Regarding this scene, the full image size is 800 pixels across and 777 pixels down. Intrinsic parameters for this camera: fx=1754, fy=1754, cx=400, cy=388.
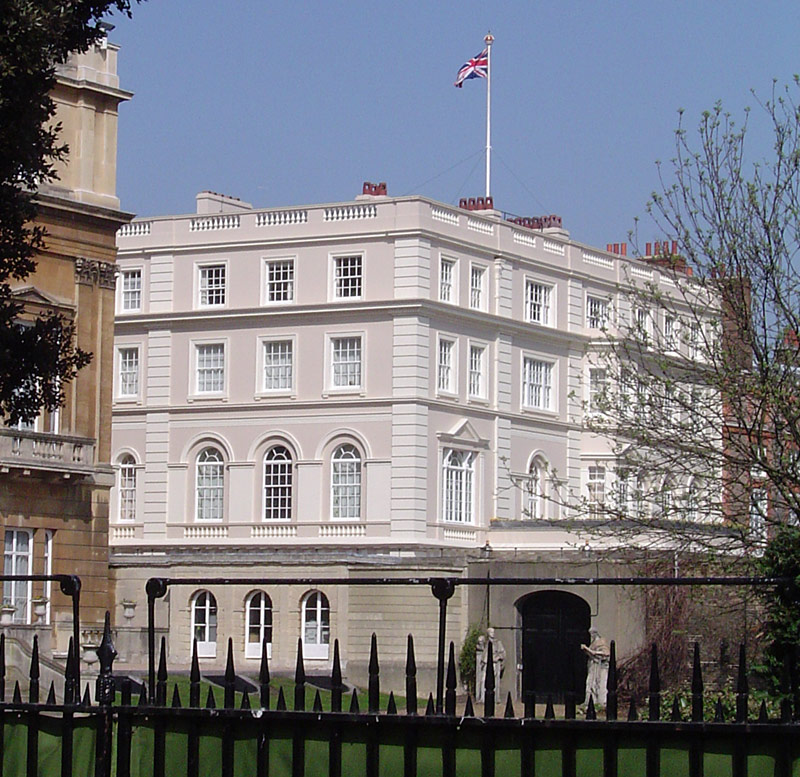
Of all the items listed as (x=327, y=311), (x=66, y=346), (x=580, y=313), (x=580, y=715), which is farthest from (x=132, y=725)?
(x=580, y=313)

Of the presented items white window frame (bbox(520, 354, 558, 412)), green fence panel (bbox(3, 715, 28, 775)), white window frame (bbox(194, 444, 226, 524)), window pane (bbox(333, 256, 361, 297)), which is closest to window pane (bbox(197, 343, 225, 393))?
white window frame (bbox(194, 444, 226, 524))

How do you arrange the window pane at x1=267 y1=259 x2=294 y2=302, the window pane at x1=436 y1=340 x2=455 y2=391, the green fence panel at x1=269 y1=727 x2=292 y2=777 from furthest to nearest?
1. the window pane at x1=267 y1=259 x2=294 y2=302
2. the window pane at x1=436 y1=340 x2=455 y2=391
3. the green fence panel at x1=269 y1=727 x2=292 y2=777

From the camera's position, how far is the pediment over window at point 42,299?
1486 inches

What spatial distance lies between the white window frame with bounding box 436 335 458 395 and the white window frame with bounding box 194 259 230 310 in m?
7.23

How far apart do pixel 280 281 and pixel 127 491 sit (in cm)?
829

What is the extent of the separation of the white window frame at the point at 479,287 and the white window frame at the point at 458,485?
476 cm

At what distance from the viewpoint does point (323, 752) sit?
25.2ft

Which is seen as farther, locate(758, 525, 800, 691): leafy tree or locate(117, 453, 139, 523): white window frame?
locate(117, 453, 139, 523): white window frame

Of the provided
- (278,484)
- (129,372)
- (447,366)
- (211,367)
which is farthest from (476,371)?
(129,372)

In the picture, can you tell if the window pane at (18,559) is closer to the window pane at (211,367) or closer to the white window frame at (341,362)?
the white window frame at (341,362)

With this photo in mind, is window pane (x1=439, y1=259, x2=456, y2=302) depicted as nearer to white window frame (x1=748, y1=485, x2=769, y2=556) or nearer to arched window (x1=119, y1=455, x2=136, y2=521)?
arched window (x1=119, y1=455, x2=136, y2=521)

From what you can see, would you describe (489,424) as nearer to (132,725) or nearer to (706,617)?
(706,617)

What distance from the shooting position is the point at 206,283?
184 feet

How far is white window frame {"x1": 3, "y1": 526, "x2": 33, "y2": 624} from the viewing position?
3569cm
